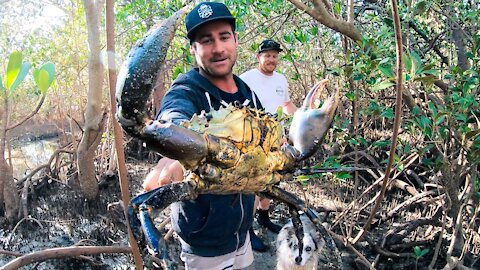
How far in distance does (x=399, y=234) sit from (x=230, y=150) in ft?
11.8

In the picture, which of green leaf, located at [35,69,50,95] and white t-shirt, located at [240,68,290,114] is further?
white t-shirt, located at [240,68,290,114]

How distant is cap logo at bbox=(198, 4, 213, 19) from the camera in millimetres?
1495

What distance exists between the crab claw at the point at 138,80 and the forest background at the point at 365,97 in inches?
21.8

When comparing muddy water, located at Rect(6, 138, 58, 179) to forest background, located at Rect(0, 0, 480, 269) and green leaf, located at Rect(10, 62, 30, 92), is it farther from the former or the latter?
green leaf, located at Rect(10, 62, 30, 92)

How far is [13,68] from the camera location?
64.3 inches

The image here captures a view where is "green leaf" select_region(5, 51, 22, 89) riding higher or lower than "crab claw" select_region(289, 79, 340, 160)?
higher

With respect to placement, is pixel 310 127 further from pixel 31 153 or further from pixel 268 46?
pixel 31 153

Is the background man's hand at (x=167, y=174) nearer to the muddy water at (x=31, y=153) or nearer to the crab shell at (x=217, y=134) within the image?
Answer: the crab shell at (x=217, y=134)

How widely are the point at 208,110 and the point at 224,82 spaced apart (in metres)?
0.19

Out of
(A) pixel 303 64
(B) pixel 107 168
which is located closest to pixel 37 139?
(B) pixel 107 168

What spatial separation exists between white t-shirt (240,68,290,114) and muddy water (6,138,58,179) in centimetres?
719

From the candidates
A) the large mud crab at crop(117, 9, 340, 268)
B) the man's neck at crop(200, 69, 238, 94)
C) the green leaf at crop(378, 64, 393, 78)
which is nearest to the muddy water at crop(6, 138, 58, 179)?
the man's neck at crop(200, 69, 238, 94)

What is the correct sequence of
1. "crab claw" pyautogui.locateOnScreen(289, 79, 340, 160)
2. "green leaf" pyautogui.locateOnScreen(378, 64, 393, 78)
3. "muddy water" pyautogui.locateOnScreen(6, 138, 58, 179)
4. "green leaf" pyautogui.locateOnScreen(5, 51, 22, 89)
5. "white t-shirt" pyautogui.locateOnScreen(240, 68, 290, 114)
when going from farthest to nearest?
"muddy water" pyautogui.locateOnScreen(6, 138, 58, 179) < "white t-shirt" pyautogui.locateOnScreen(240, 68, 290, 114) < "green leaf" pyautogui.locateOnScreen(378, 64, 393, 78) < "green leaf" pyautogui.locateOnScreen(5, 51, 22, 89) < "crab claw" pyautogui.locateOnScreen(289, 79, 340, 160)

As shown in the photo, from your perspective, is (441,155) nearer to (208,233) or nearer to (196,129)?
(208,233)
